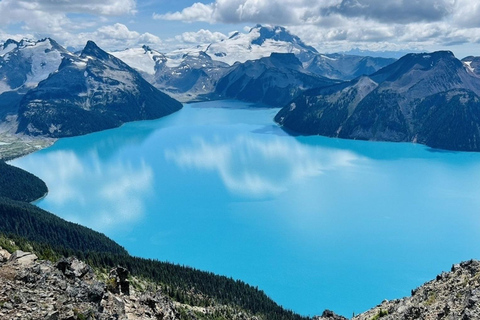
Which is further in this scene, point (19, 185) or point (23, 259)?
point (19, 185)

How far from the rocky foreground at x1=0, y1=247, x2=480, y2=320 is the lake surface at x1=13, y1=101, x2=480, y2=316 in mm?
50755

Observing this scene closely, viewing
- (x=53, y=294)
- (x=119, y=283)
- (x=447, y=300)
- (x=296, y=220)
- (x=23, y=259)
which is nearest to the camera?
(x=53, y=294)

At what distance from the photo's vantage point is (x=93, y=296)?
1119 inches

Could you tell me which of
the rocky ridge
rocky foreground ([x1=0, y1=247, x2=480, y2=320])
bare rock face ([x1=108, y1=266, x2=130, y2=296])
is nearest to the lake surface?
rocky foreground ([x1=0, y1=247, x2=480, y2=320])

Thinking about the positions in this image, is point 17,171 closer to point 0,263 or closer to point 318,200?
point 318,200

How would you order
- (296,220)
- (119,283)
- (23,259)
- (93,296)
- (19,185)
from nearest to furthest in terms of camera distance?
(93,296) < (23,259) < (119,283) < (296,220) < (19,185)

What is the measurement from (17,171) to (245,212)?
307 feet

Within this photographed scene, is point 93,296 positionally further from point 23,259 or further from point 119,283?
point 119,283

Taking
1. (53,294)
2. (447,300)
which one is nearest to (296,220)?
(447,300)

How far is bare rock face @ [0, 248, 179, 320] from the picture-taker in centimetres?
2375

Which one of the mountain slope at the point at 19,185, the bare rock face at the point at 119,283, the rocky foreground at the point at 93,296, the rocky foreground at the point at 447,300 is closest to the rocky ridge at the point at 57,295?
the rocky foreground at the point at 93,296

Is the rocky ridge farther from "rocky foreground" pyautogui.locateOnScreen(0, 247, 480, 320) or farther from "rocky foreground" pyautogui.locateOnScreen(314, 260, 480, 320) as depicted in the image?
"rocky foreground" pyautogui.locateOnScreen(314, 260, 480, 320)

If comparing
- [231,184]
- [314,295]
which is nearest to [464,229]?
[314,295]

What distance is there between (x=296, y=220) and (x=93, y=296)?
10120 centimetres
